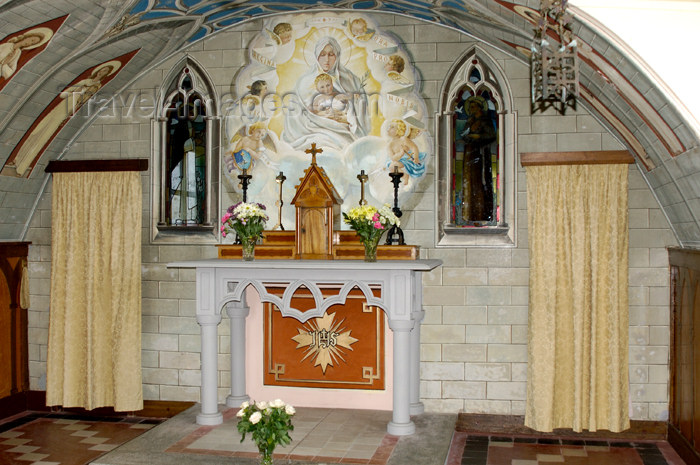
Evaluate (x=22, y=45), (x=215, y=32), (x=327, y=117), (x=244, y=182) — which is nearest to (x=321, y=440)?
(x=244, y=182)

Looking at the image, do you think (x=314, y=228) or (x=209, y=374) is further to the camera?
(x=314, y=228)

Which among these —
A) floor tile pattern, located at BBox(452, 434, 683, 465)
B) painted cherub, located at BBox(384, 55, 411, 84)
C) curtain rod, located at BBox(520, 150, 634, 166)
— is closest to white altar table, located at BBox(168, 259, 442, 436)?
floor tile pattern, located at BBox(452, 434, 683, 465)

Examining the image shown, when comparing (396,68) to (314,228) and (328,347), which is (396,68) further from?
(328,347)

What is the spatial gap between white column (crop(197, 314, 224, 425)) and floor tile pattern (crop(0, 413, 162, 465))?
1.02 m

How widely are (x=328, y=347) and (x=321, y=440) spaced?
149 cm

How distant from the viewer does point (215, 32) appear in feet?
27.8

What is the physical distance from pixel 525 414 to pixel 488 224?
2.13m

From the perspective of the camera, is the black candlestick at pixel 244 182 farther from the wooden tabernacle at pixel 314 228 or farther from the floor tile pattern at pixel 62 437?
the floor tile pattern at pixel 62 437

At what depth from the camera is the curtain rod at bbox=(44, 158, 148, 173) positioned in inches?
337

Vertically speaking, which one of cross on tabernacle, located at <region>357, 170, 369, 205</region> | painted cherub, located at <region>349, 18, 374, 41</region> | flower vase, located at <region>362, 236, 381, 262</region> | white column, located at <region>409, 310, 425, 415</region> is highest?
painted cherub, located at <region>349, 18, 374, 41</region>

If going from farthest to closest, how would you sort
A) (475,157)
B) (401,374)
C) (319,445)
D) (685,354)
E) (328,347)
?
(328,347) < (475,157) < (685,354) < (401,374) < (319,445)

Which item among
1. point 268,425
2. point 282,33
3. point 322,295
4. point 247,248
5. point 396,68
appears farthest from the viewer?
point 282,33

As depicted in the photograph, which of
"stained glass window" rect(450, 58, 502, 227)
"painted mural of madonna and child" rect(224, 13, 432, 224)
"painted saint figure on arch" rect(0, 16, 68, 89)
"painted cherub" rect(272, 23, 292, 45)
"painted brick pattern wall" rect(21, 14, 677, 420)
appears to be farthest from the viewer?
"painted cherub" rect(272, 23, 292, 45)

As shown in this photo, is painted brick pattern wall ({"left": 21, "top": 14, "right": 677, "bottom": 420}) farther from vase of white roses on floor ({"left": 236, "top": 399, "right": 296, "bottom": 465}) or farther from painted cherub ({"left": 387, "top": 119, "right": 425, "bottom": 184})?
vase of white roses on floor ({"left": 236, "top": 399, "right": 296, "bottom": 465})
